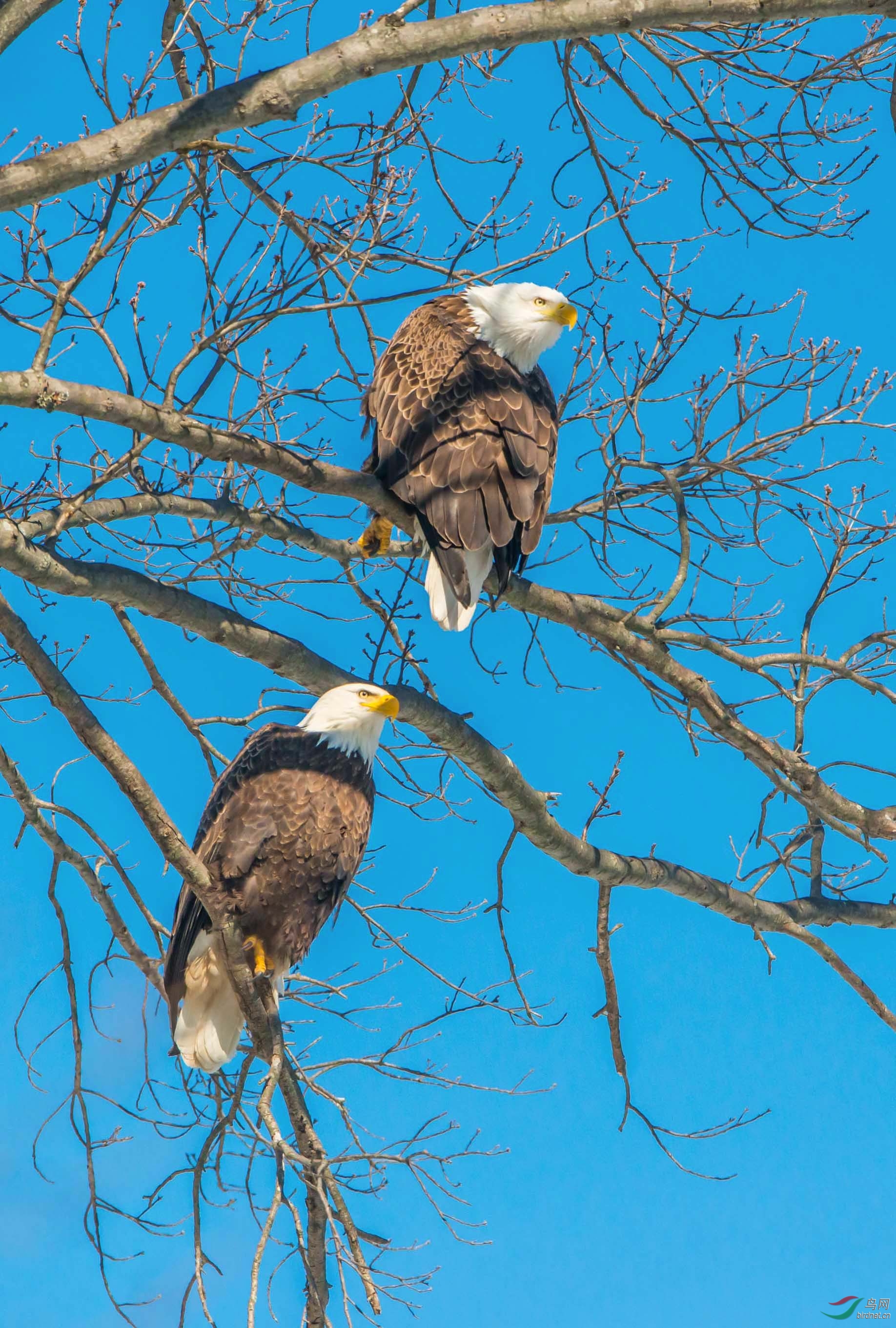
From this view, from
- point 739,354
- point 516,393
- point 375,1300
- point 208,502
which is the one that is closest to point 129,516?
point 208,502

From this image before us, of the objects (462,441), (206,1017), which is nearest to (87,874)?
(206,1017)

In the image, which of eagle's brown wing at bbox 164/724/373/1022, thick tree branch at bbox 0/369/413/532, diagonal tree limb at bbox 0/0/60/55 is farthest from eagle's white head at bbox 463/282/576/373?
diagonal tree limb at bbox 0/0/60/55

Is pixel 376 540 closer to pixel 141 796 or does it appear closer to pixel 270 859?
pixel 270 859

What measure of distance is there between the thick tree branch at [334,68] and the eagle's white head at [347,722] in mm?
1827

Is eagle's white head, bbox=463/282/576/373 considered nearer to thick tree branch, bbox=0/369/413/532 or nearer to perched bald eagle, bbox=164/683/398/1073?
thick tree branch, bbox=0/369/413/532

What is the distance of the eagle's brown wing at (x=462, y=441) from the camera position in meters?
4.21

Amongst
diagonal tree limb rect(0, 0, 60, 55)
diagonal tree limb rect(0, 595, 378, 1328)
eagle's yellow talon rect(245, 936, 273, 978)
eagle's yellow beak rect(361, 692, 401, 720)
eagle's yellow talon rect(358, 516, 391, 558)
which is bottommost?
diagonal tree limb rect(0, 595, 378, 1328)

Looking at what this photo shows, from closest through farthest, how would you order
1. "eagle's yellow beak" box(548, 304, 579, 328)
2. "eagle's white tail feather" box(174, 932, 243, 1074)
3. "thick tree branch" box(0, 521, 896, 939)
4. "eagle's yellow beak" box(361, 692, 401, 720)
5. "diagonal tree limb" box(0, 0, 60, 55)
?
"diagonal tree limb" box(0, 0, 60, 55) → "thick tree branch" box(0, 521, 896, 939) → "eagle's yellow beak" box(361, 692, 401, 720) → "eagle's white tail feather" box(174, 932, 243, 1074) → "eagle's yellow beak" box(548, 304, 579, 328)

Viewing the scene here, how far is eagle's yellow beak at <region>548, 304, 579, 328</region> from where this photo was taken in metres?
4.78

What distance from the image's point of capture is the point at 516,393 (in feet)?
15.1

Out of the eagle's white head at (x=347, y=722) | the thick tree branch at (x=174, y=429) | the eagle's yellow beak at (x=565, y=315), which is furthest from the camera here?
the eagle's yellow beak at (x=565, y=315)

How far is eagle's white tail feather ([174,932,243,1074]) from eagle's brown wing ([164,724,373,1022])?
0.29 ft

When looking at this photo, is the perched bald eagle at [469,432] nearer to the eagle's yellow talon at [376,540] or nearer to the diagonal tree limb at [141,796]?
the eagle's yellow talon at [376,540]

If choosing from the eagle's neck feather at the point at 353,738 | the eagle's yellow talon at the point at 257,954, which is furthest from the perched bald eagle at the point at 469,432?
the eagle's yellow talon at the point at 257,954
